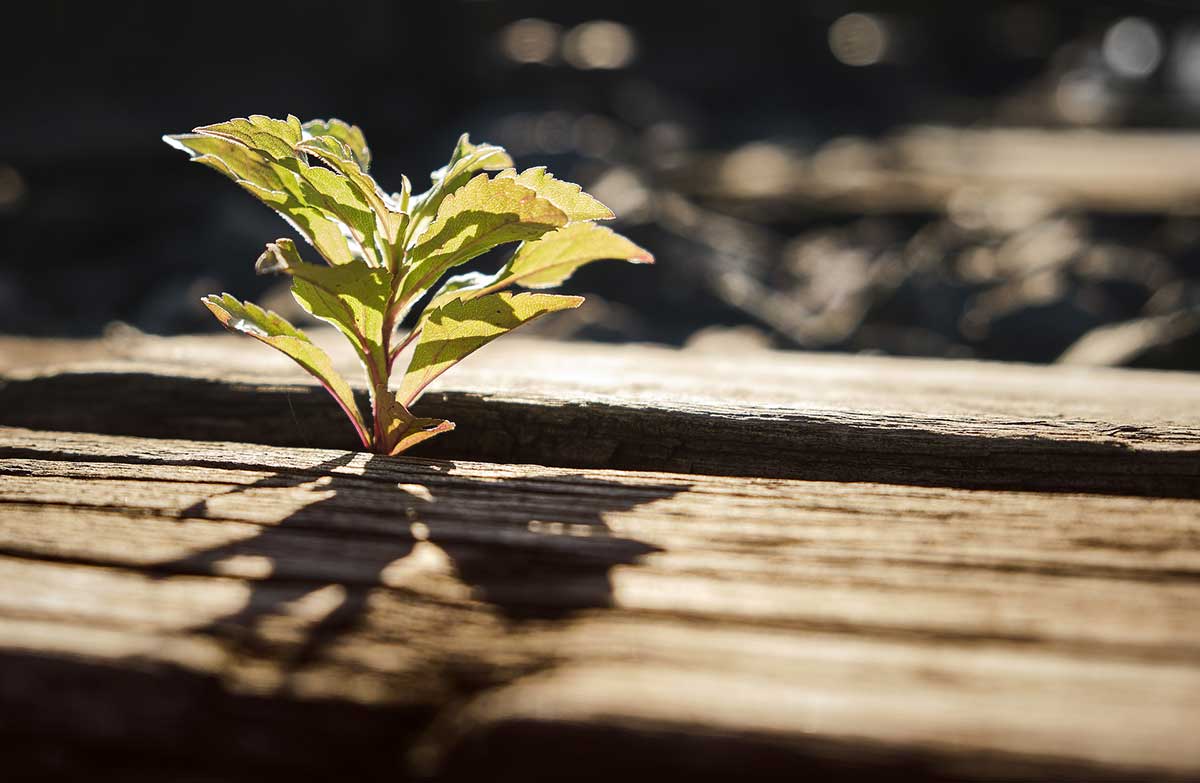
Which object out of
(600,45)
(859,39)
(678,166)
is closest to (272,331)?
(678,166)

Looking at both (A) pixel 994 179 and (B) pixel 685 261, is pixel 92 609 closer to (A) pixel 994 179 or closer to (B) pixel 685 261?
(B) pixel 685 261

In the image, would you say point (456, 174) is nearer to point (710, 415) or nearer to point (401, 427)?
point (401, 427)

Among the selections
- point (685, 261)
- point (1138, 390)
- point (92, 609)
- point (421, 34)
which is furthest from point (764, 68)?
point (92, 609)

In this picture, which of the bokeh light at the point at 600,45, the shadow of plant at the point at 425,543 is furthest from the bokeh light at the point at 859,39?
the shadow of plant at the point at 425,543

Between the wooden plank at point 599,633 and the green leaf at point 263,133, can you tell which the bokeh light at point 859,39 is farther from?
the wooden plank at point 599,633

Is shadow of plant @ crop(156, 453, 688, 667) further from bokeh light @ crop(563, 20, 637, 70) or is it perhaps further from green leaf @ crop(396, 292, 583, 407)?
bokeh light @ crop(563, 20, 637, 70)

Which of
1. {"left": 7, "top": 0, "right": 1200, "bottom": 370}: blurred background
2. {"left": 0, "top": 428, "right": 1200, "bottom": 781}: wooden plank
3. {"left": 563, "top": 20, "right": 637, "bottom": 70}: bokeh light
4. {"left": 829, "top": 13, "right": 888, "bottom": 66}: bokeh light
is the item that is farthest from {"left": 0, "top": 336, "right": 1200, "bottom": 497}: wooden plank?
{"left": 829, "top": 13, "right": 888, "bottom": 66}: bokeh light
